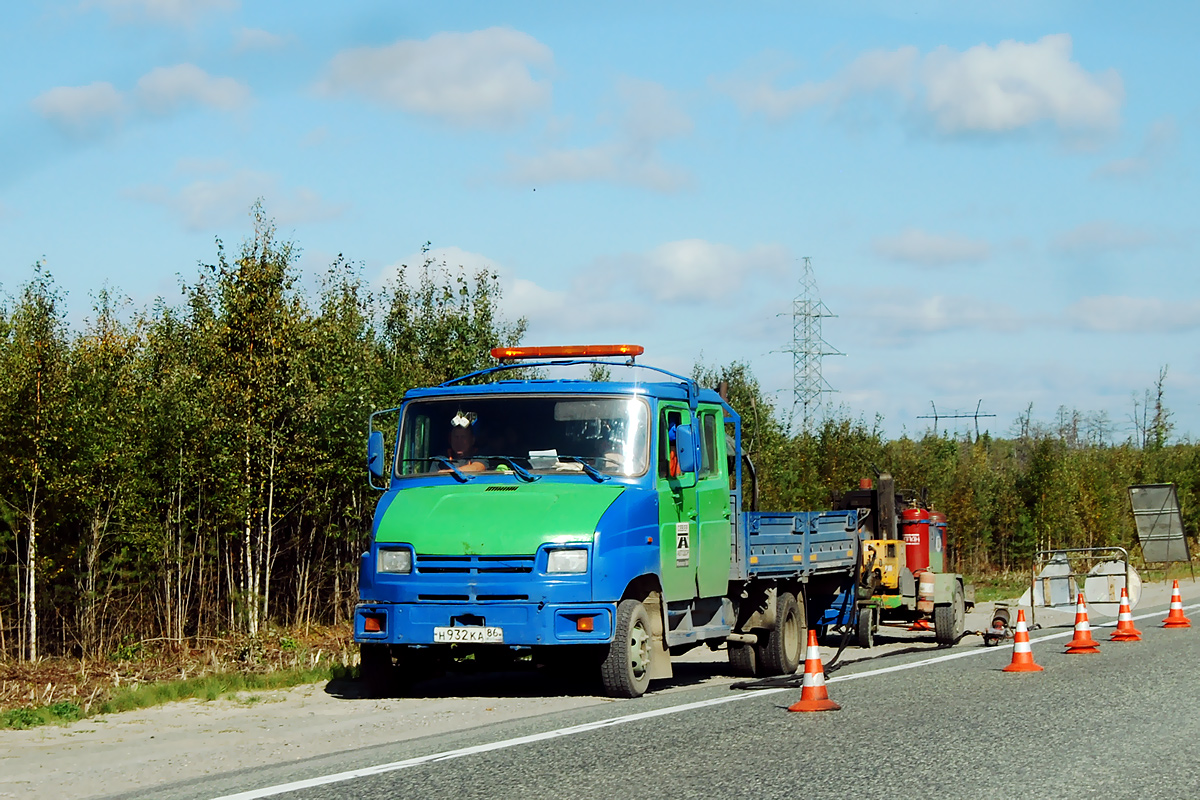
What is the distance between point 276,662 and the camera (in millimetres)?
16141

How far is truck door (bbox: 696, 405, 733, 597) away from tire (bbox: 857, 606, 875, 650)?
228 inches

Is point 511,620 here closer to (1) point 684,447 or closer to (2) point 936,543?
(1) point 684,447

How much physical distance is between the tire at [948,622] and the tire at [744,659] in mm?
6445

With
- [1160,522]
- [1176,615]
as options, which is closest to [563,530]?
[1176,615]

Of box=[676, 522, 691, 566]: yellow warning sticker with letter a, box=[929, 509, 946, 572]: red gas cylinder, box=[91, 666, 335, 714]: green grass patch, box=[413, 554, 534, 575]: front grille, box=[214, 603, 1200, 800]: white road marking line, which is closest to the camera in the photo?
box=[214, 603, 1200, 800]: white road marking line

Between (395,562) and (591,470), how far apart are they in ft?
6.30

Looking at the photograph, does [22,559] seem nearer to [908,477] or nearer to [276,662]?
[276,662]

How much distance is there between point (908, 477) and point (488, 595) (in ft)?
137

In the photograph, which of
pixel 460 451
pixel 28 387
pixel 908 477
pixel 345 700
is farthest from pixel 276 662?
pixel 908 477

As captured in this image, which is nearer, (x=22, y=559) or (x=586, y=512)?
(x=586, y=512)

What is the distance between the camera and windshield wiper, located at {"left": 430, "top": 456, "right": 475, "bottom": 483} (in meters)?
12.0

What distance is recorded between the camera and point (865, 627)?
61.7ft

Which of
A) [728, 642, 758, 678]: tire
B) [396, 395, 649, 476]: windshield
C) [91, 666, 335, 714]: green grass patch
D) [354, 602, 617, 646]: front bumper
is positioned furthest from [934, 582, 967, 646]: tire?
[354, 602, 617, 646]: front bumper

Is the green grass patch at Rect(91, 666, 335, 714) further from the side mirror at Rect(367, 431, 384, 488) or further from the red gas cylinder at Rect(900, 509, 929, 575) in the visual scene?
the red gas cylinder at Rect(900, 509, 929, 575)
